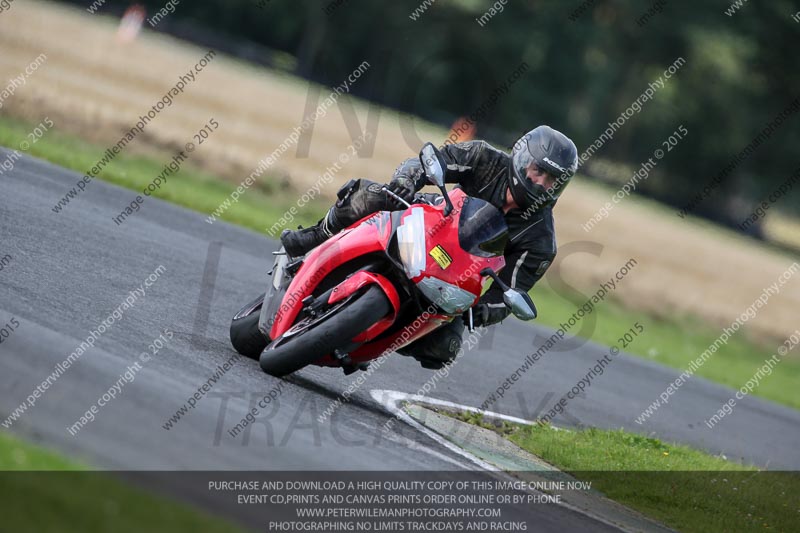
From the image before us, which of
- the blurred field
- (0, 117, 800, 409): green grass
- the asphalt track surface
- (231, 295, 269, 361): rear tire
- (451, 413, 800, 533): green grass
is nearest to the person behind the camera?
the asphalt track surface

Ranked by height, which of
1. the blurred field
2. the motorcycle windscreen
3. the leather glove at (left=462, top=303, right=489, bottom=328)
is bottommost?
the blurred field

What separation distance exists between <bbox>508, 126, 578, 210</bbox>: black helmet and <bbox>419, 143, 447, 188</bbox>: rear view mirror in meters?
0.49

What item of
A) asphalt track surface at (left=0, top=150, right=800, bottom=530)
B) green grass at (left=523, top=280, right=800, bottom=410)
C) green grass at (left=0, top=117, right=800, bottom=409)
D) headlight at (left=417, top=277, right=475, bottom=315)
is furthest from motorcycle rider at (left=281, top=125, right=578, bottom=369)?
green grass at (left=0, top=117, right=800, bottom=409)

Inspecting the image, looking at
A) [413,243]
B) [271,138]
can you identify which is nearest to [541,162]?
[413,243]

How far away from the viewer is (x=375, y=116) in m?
39.2

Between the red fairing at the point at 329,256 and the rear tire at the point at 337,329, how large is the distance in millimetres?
342

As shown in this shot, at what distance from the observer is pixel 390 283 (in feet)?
24.9

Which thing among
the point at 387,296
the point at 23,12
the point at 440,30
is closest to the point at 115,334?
the point at 387,296

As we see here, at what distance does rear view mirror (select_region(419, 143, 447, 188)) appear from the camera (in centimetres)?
736

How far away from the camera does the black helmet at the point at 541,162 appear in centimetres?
757

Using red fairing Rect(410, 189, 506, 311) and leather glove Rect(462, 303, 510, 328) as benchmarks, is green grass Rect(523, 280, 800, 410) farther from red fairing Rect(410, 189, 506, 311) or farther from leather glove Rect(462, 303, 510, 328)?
red fairing Rect(410, 189, 506, 311)

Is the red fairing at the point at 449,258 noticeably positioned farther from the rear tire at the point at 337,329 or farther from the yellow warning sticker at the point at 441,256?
the rear tire at the point at 337,329

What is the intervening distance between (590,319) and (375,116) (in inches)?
799

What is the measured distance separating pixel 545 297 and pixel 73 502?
17613 mm
